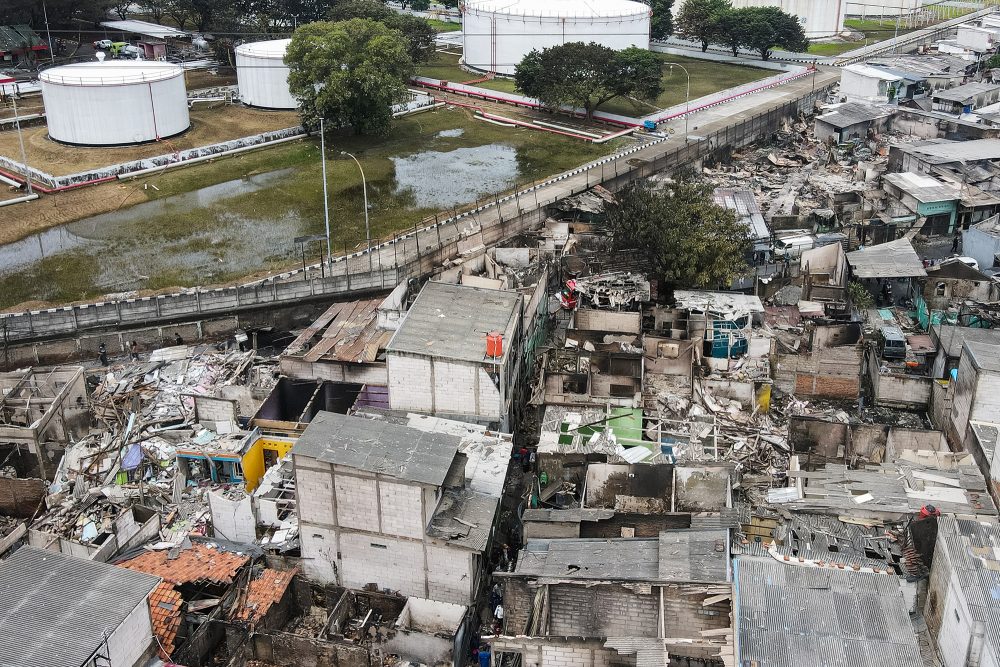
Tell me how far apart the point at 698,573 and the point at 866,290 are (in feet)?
77.8

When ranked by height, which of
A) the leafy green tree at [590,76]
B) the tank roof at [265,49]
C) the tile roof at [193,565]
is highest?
the tank roof at [265,49]

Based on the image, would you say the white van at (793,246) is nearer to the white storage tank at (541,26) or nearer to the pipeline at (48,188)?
the pipeline at (48,188)

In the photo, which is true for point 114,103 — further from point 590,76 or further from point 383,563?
point 383,563

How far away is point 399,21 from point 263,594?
69.9 meters

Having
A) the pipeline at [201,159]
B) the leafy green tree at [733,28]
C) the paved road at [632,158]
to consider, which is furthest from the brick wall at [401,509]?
the leafy green tree at [733,28]

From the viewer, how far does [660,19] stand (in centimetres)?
10031

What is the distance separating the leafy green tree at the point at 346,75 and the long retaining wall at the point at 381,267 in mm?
14464

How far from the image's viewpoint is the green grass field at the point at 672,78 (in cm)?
7775

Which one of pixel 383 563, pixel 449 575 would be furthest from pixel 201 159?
pixel 449 575

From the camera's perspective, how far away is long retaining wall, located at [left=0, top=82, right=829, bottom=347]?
1545 inches

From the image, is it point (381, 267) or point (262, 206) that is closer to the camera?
point (381, 267)

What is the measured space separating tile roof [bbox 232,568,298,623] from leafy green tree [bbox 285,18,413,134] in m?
45.5

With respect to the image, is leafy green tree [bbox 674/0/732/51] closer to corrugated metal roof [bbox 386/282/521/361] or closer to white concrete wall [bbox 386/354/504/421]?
corrugated metal roof [bbox 386/282/521/361]

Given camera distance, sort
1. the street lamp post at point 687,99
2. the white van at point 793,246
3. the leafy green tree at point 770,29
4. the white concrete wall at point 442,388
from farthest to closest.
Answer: the leafy green tree at point 770,29, the street lamp post at point 687,99, the white van at point 793,246, the white concrete wall at point 442,388
